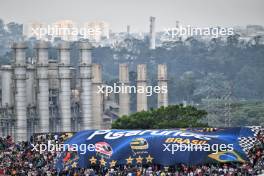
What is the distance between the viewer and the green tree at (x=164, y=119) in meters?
54.6

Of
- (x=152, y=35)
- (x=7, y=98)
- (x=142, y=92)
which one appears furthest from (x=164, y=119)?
(x=152, y=35)

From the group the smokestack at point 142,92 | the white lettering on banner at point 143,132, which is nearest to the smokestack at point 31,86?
the smokestack at point 142,92

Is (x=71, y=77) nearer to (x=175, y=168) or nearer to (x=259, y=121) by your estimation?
(x=259, y=121)

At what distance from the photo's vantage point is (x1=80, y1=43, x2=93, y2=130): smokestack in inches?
2527

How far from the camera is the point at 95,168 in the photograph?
35656 millimetres

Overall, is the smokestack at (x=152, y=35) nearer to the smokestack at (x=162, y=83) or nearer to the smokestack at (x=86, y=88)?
A: the smokestack at (x=162, y=83)

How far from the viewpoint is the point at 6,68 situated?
209ft

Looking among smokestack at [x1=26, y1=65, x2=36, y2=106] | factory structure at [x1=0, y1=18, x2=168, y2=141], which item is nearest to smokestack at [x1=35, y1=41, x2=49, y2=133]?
factory structure at [x1=0, y1=18, x2=168, y2=141]

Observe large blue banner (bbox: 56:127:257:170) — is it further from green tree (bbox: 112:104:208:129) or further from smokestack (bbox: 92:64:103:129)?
smokestack (bbox: 92:64:103:129)

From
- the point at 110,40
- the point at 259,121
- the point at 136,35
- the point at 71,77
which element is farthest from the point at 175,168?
the point at 136,35

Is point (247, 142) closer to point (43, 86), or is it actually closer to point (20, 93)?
point (20, 93)

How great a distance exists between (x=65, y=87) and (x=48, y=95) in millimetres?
1167

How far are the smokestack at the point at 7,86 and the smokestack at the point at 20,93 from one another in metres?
0.89

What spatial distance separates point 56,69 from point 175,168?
30.7 meters
